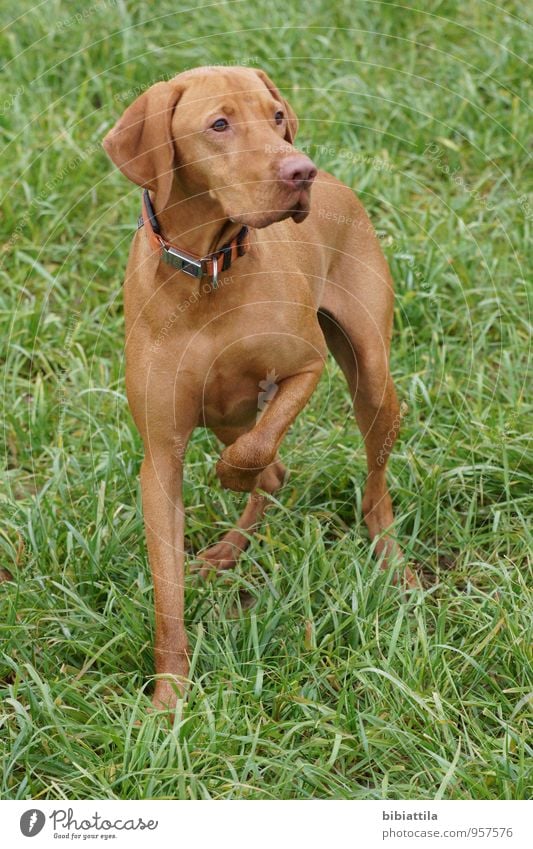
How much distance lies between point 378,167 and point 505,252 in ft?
2.82

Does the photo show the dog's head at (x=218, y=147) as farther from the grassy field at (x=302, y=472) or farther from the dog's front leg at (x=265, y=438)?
the grassy field at (x=302, y=472)

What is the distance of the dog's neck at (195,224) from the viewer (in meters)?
4.09

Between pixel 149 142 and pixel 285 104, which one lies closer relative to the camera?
pixel 149 142

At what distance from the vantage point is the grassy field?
4086mm

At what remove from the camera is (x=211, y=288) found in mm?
4184

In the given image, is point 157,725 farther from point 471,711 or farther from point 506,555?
point 506,555

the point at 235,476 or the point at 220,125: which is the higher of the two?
the point at 220,125

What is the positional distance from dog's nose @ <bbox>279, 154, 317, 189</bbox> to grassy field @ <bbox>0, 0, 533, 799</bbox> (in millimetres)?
1583

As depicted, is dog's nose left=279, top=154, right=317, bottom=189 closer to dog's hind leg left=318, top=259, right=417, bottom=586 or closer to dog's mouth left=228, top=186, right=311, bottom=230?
dog's mouth left=228, top=186, right=311, bottom=230

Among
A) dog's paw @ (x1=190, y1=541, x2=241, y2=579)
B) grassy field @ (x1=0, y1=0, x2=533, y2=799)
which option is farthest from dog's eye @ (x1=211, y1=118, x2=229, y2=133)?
dog's paw @ (x1=190, y1=541, x2=241, y2=579)
